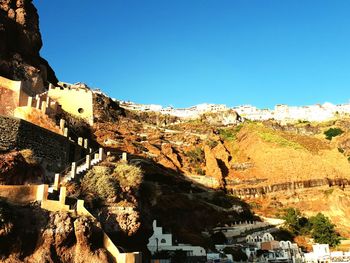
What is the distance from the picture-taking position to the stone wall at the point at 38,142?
21.8m

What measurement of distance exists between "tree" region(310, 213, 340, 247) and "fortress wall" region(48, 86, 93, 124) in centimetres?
3682

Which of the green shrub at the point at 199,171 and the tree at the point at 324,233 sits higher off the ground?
the green shrub at the point at 199,171

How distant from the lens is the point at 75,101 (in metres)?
55.4

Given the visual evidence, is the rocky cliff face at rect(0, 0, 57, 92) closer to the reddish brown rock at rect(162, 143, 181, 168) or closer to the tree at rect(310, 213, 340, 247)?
the reddish brown rock at rect(162, 143, 181, 168)

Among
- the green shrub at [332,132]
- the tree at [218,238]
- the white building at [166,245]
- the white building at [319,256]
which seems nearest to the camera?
the white building at [166,245]

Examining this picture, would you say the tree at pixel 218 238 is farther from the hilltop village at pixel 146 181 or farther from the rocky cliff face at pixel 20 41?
the rocky cliff face at pixel 20 41

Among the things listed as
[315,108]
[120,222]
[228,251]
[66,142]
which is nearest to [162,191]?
[228,251]

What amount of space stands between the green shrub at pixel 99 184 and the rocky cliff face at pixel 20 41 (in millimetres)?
20435

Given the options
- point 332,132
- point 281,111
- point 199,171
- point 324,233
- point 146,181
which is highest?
point 281,111

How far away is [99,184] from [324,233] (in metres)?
38.2

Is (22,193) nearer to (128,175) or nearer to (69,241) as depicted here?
(69,241)

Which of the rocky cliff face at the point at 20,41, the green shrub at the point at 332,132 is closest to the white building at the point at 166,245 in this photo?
the rocky cliff face at the point at 20,41

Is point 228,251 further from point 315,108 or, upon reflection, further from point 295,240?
point 315,108

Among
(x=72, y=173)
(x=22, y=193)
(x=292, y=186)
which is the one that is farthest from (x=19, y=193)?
(x=292, y=186)
